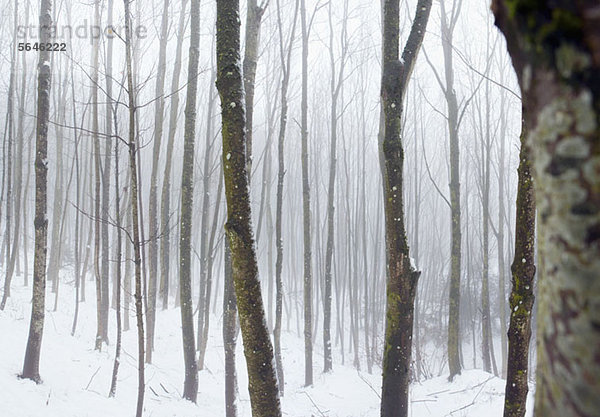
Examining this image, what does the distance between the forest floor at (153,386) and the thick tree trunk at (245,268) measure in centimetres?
338

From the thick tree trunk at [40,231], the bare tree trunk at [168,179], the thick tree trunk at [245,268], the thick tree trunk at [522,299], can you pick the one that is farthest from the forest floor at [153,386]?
the thick tree trunk at [245,268]

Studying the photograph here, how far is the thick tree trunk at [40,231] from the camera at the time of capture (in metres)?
6.11

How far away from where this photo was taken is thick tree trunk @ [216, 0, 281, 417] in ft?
7.79

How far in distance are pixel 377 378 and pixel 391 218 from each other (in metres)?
10.1

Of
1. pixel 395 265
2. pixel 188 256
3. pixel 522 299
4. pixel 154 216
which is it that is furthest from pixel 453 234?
pixel 154 216

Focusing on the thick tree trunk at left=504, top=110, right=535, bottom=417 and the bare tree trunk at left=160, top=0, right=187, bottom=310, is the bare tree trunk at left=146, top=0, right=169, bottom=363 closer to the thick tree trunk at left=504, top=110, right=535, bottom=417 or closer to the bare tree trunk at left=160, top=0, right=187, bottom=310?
the bare tree trunk at left=160, top=0, right=187, bottom=310

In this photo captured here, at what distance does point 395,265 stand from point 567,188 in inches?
121

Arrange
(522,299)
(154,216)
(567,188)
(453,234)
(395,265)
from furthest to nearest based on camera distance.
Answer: (154,216) → (453,234) → (395,265) → (522,299) → (567,188)

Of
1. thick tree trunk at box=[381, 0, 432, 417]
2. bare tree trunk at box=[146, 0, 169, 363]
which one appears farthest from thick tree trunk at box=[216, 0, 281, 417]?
bare tree trunk at box=[146, 0, 169, 363]

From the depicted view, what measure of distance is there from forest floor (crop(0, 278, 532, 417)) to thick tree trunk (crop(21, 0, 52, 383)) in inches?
14.4

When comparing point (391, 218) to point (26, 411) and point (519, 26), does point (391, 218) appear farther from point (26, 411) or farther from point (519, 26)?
point (26, 411)

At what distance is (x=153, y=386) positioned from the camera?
329 inches

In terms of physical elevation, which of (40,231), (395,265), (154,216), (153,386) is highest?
(154,216)

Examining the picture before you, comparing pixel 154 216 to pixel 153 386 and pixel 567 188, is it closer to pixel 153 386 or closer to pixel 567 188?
pixel 153 386
